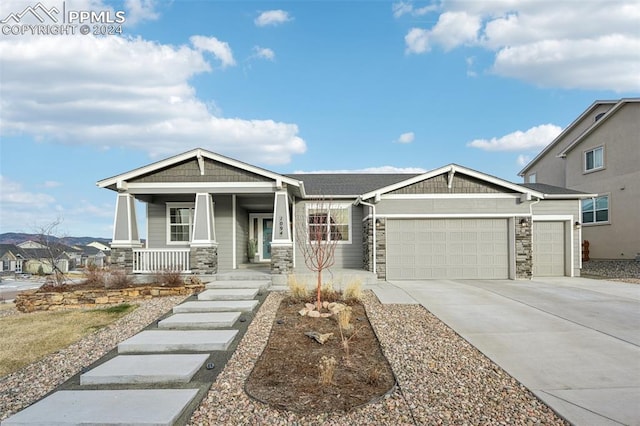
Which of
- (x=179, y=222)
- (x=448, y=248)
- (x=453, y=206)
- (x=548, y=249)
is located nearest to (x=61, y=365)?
(x=179, y=222)

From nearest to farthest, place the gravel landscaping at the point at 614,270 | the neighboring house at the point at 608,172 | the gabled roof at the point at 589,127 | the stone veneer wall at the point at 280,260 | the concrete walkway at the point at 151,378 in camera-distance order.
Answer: the concrete walkway at the point at 151,378 < the stone veneer wall at the point at 280,260 < the gravel landscaping at the point at 614,270 < the neighboring house at the point at 608,172 < the gabled roof at the point at 589,127

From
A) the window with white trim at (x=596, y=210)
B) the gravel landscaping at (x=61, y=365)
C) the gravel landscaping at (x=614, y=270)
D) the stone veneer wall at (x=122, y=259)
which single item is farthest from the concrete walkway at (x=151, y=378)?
the window with white trim at (x=596, y=210)

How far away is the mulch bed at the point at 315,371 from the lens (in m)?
4.04

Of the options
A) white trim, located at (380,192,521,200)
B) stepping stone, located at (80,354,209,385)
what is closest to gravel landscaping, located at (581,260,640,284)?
white trim, located at (380,192,521,200)

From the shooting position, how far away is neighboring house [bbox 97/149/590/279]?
40.7 ft

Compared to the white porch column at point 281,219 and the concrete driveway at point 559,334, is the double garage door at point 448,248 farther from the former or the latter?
the white porch column at point 281,219

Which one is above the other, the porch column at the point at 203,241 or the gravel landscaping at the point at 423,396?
the porch column at the point at 203,241

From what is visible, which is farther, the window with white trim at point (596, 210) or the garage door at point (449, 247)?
the window with white trim at point (596, 210)

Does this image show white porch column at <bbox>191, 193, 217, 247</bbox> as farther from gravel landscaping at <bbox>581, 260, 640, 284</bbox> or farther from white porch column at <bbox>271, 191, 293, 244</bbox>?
gravel landscaping at <bbox>581, 260, 640, 284</bbox>

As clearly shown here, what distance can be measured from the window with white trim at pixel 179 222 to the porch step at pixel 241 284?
12.2 feet

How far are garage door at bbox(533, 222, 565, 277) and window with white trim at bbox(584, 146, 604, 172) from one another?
7.88 m

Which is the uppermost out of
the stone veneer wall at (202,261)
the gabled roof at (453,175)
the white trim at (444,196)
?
the gabled roof at (453,175)

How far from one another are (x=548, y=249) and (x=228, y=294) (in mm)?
11416

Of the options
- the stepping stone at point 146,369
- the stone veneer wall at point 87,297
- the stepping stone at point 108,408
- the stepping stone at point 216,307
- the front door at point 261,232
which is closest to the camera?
the stepping stone at point 108,408
